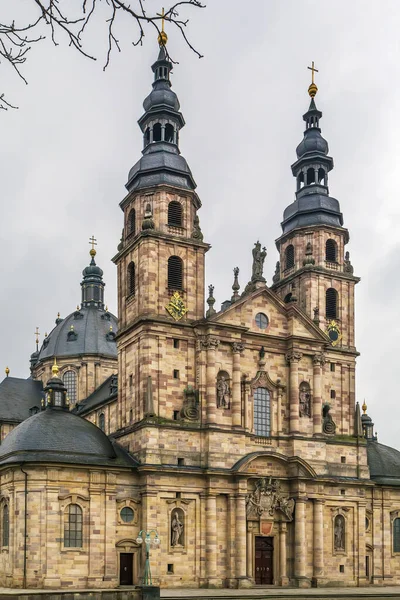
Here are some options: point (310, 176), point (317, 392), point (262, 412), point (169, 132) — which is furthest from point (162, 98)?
point (317, 392)

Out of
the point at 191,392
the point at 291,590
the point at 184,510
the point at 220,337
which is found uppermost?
the point at 220,337

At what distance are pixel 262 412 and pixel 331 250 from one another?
1452 centimetres

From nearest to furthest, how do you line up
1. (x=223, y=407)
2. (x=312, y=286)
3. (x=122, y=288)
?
1. (x=223, y=407)
2. (x=122, y=288)
3. (x=312, y=286)

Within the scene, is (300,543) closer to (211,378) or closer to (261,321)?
(211,378)

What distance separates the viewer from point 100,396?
70.1 m

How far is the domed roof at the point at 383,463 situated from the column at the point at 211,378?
1497 centimetres

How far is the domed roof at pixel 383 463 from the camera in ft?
194

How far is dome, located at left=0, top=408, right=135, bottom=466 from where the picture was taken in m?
46.7

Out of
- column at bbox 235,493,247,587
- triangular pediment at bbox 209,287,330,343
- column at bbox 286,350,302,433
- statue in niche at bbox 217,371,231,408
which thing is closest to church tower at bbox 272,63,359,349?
triangular pediment at bbox 209,287,330,343

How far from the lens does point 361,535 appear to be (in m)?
54.8

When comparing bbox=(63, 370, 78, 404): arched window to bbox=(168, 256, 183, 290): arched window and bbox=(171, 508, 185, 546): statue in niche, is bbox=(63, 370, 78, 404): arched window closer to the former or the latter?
bbox=(168, 256, 183, 290): arched window

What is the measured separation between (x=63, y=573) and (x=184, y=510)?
789cm

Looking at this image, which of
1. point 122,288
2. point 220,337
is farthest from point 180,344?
point 122,288

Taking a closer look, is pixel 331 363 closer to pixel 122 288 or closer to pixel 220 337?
pixel 220 337
